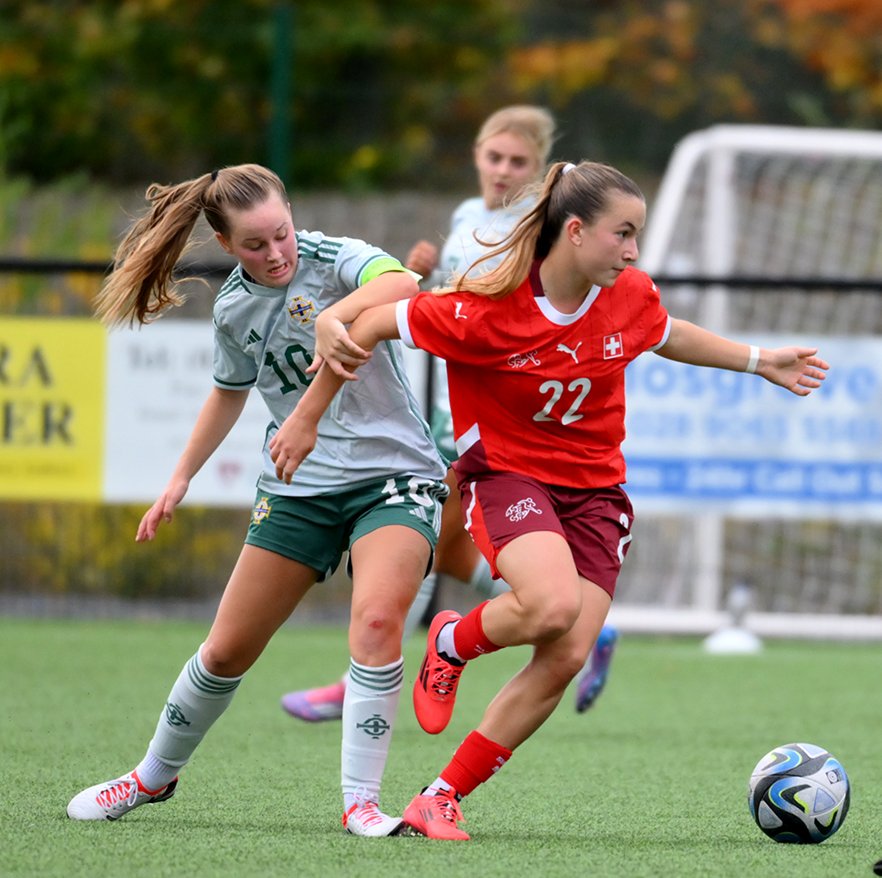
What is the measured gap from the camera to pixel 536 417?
4.23 meters

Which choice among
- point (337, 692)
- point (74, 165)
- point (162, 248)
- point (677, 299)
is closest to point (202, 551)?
point (677, 299)

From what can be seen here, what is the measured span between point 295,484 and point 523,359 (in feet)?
2.03

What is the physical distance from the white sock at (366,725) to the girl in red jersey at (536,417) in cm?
10

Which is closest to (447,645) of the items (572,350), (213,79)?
(572,350)

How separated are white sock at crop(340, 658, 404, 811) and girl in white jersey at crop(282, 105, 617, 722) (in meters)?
1.83

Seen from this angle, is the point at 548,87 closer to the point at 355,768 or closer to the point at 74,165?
the point at 74,165

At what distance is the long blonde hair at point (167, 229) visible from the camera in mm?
4227

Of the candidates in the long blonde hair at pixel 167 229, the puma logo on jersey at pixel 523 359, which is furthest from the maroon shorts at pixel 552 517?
the long blonde hair at pixel 167 229

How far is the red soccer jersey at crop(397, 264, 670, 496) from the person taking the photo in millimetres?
4121

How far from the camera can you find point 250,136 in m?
11.8

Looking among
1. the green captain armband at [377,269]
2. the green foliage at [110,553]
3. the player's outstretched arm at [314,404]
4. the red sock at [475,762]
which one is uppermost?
the green captain armband at [377,269]

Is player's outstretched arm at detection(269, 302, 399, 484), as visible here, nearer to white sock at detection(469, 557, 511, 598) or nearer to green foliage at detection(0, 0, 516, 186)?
white sock at detection(469, 557, 511, 598)

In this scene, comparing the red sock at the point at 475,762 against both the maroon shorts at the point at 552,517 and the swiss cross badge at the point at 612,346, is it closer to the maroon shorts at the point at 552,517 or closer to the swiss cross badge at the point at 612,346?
the maroon shorts at the point at 552,517

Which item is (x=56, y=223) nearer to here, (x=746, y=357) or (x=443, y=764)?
(x=443, y=764)
